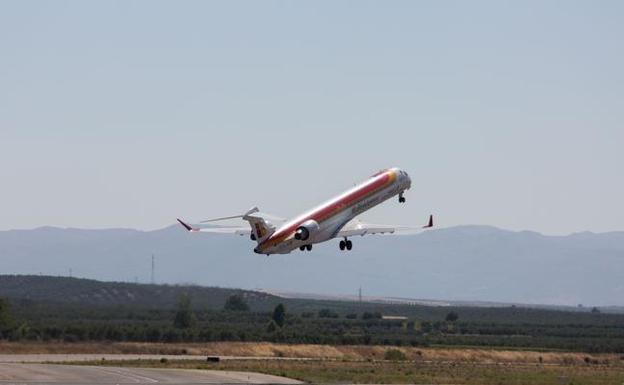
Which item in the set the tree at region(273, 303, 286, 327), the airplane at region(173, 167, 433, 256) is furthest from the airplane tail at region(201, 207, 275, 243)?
the tree at region(273, 303, 286, 327)

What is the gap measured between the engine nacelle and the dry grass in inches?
1475

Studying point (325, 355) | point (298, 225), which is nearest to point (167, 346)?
point (325, 355)

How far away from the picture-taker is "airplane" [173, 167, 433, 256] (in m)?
101

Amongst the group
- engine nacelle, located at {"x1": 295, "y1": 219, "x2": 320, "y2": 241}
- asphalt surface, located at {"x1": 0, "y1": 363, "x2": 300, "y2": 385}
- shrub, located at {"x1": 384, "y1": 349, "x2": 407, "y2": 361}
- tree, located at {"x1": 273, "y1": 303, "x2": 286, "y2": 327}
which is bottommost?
asphalt surface, located at {"x1": 0, "y1": 363, "x2": 300, "y2": 385}

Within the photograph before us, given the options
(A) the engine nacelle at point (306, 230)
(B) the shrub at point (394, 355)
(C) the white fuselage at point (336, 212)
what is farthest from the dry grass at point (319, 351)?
(A) the engine nacelle at point (306, 230)

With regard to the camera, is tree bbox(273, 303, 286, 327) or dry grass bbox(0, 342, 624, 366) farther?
tree bbox(273, 303, 286, 327)

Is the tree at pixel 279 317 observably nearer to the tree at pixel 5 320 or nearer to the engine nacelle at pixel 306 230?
the tree at pixel 5 320

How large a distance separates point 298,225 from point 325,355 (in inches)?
1739

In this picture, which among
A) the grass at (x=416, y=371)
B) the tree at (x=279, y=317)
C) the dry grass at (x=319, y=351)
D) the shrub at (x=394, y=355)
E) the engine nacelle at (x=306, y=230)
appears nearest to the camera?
the engine nacelle at (x=306, y=230)

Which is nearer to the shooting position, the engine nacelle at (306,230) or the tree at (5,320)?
the engine nacelle at (306,230)

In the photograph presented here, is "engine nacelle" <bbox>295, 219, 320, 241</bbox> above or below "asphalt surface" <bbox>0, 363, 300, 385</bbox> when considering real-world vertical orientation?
above

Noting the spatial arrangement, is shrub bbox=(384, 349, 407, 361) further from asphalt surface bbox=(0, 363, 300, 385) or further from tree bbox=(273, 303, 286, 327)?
tree bbox=(273, 303, 286, 327)

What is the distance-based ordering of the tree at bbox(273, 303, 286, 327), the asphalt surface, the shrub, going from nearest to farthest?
the asphalt surface
the shrub
the tree at bbox(273, 303, 286, 327)

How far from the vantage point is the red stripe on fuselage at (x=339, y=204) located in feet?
333
